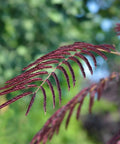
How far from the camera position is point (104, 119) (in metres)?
3.81

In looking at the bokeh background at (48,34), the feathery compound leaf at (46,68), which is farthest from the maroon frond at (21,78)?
the bokeh background at (48,34)

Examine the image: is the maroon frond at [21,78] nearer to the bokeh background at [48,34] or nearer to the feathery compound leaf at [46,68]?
the feathery compound leaf at [46,68]

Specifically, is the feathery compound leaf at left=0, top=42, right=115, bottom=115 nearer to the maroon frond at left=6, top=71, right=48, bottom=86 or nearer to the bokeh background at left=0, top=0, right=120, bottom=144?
the maroon frond at left=6, top=71, right=48, bottom=86

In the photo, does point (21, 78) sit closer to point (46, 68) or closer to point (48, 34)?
point (46, 68)

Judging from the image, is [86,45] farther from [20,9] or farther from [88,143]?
[20,9]

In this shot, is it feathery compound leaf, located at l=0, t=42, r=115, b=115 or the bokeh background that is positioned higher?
the bokeh background

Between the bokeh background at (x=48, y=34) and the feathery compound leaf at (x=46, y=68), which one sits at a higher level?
the bokeh background at (x=48, y=34)

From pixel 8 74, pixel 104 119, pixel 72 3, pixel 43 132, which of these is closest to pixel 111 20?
pixel 72 3

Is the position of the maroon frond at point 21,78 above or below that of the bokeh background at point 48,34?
below

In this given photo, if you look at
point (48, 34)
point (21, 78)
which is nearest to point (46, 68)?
point (21, 78)

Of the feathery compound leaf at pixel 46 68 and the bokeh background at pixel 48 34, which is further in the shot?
A: the bokeh background at pixel 48 34

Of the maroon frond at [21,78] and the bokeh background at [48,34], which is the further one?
the bokeh background at [48,34]

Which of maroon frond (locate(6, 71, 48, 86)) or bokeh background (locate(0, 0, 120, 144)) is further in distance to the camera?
bokeh background (locate(0, 0, 120, 144))

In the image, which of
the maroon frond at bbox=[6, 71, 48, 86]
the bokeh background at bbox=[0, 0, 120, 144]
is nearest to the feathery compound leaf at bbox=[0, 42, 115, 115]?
the maroon frond at bbox=[6, 71, 48, 86]
